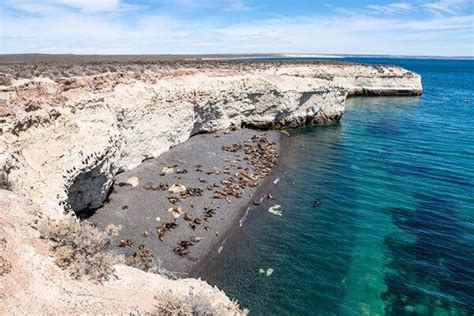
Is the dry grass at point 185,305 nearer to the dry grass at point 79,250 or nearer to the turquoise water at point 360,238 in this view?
the dry grass at point 79,250

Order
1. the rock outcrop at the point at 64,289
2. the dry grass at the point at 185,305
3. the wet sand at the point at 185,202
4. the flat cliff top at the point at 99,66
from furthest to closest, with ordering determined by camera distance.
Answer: the flat cliff top at the point at 99,66 → the wet sand at the point at 185,202 → the dry grass at the point at 185,305 → the rock outcrop at the point at 64,289

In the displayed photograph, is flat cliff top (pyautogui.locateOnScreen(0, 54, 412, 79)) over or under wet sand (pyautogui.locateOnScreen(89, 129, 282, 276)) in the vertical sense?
over

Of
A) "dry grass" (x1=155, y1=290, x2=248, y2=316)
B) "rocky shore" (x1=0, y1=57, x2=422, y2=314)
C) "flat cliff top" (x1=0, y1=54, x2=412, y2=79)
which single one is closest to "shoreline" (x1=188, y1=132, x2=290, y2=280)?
"rocky shore" (x1=0, y1=57, x2=422, y2=314)

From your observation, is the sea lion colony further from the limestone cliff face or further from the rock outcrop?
the rock outcrop

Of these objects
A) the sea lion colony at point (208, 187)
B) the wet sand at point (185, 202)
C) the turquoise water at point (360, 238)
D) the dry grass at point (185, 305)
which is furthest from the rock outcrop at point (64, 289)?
the wet sand at point (185, 202)

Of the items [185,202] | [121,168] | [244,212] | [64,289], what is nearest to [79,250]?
[64,289]

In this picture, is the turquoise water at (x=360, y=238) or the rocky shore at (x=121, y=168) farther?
the turquoise water at (x=360, y=238)
